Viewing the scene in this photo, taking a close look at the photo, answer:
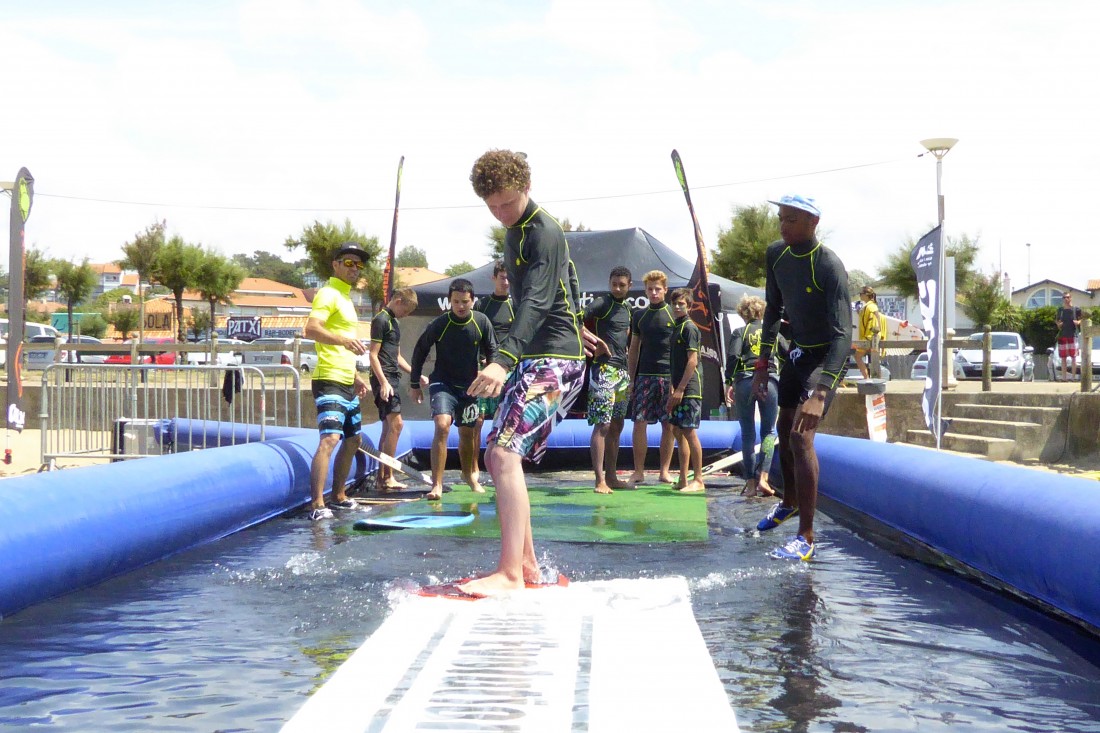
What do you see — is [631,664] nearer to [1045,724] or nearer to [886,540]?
[1045,724]

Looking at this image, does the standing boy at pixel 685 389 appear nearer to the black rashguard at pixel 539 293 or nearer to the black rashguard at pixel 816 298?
the black rashguard at pixel 816 298

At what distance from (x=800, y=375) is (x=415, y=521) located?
2.49m

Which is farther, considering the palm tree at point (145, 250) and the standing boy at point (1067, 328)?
the palm tree at point (145, 250)

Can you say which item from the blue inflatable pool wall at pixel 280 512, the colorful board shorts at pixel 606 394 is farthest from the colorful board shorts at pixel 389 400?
the colorful board shorts at pixel 606 394

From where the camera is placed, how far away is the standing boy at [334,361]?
6754 millimetres

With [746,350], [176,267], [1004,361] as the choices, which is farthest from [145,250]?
[746,350]

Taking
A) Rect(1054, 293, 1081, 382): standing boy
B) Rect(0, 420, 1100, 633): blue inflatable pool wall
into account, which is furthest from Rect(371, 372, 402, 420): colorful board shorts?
Rect(1054, 293, 1081, 382): standing boy

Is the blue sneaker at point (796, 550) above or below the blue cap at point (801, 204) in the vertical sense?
below

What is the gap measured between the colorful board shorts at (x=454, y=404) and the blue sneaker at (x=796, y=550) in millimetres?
3158

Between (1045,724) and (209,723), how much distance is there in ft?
7.36

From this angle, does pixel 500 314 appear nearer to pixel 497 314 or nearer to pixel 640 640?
pixel 497 314

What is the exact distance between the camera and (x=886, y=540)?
603 centimetres

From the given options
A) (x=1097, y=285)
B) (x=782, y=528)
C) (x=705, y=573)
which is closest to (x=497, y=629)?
(x=705, y=573)

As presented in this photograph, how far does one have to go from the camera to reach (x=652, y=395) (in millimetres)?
8594
